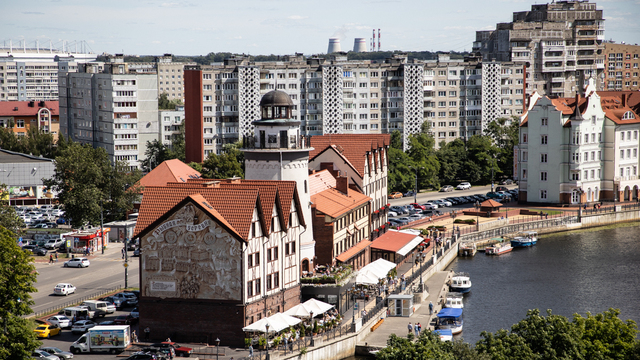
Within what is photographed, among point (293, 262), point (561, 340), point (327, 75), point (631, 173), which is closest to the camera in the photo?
point (561, 340)

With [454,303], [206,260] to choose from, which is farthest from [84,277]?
[454,303]

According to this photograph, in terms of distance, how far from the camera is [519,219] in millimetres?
130500

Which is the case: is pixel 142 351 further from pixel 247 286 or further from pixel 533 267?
pixel 533 267

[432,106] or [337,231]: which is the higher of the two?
[432,106]

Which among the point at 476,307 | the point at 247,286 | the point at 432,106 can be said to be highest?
the point at 432,106

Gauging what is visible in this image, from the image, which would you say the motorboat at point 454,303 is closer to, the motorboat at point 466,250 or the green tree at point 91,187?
the motorboat at point 466,250

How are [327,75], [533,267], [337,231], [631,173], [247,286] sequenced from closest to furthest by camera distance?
[247,286] → [337,231] → [533,267] → [631,173] → [327,75]

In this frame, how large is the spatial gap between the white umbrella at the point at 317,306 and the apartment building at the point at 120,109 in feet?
342

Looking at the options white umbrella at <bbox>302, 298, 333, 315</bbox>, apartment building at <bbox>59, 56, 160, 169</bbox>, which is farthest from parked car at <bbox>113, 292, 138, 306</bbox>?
apartment building at <bbox>59, 56, 160, 169</bbox>

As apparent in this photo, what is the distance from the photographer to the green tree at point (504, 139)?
566ft

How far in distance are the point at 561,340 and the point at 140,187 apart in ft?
249

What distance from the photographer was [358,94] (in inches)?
7028

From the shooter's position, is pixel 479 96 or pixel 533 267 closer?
pixel 533 267

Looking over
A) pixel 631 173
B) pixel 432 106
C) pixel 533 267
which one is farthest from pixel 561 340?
pixel 432 106
